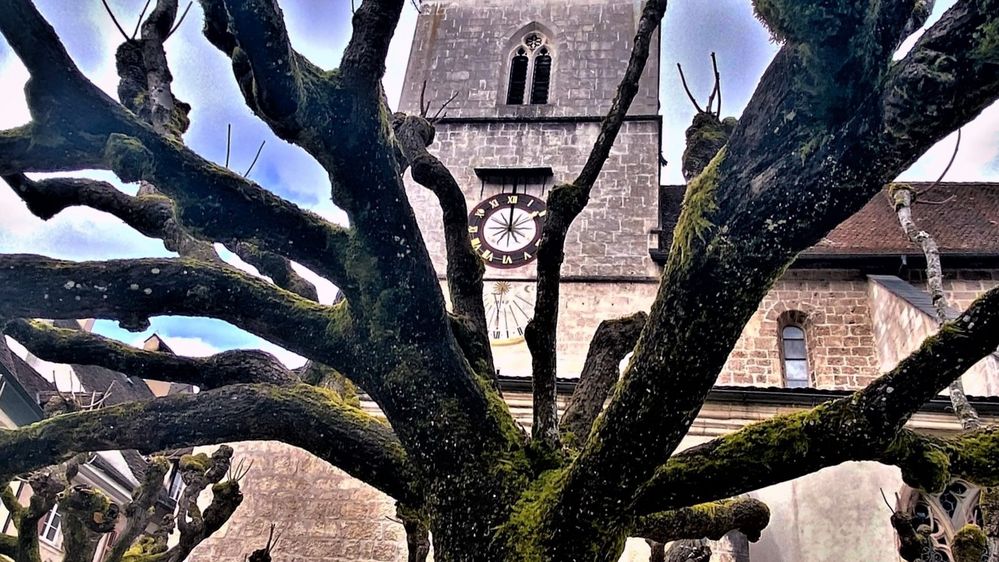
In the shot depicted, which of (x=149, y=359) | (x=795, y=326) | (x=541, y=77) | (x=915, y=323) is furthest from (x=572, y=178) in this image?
(x=149, y=359)

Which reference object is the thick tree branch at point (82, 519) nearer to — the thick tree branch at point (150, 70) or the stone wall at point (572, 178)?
the thick tree branch at point (150, 70)

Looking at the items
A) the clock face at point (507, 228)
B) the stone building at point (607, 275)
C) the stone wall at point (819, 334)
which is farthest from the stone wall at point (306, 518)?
the stone wall at point (819, 334)

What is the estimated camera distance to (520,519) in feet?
13.3

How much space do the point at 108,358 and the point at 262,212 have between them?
160 cm

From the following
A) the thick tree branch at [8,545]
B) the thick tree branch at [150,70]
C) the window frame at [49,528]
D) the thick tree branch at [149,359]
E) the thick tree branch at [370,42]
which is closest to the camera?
the thick tree branch at [370,42]

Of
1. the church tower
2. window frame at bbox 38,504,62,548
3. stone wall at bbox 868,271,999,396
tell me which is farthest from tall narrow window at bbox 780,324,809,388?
window frame at bbox 38,504,62,548

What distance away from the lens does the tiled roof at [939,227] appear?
13805 millimetres

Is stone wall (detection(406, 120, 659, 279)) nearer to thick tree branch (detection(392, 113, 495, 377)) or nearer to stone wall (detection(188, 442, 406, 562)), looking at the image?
stone wall (detection(188, 442, 406, 562))

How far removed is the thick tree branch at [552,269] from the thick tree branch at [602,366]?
92 centimetres

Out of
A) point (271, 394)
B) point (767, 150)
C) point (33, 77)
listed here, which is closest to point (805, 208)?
point (767, 150)

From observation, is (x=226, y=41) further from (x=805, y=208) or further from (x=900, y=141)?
(x=900, y=141)

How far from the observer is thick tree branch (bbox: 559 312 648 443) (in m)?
5.45

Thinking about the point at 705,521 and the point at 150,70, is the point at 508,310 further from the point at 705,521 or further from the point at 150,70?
the point at 705,521

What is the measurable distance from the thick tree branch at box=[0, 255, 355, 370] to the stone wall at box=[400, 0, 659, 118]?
1263 cm
